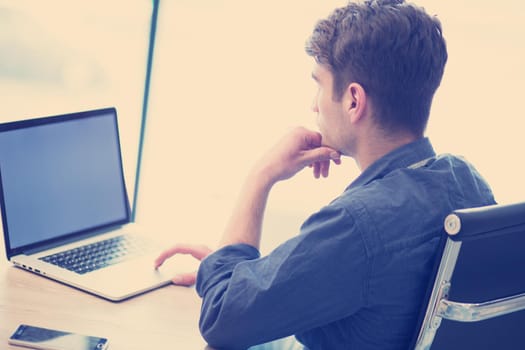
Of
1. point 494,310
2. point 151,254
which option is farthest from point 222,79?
point 494,310

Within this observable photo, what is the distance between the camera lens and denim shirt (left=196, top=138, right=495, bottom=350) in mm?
1167

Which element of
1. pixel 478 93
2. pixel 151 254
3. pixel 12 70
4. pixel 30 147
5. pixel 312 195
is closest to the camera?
pixel 30 147

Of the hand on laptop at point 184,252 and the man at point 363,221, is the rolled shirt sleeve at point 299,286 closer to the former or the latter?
the man at point 363,221

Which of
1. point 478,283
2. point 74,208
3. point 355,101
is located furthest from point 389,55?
point 74,208

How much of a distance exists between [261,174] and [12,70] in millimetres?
879

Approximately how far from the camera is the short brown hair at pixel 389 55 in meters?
1.28

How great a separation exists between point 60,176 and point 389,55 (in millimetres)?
870

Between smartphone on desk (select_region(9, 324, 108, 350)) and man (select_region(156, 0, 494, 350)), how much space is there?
7.7 inches

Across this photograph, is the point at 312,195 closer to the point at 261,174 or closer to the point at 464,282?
the point at 261,174

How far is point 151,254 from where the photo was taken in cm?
175

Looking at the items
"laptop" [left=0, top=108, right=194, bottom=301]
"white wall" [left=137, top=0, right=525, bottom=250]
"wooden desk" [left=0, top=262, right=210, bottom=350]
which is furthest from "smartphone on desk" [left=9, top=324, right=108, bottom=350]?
"white wall" [left=137, top=0, right=525, bottom=250]

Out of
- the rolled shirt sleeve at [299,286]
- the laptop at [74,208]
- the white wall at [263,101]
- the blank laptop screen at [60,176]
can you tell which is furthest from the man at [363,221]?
the white wall at [263,101]

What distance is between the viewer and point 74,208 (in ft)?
5.81

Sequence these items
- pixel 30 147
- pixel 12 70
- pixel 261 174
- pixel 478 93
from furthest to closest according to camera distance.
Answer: pixel 478 93 < pixel 12 70 < pixel 30 147 < pixel 261 174
